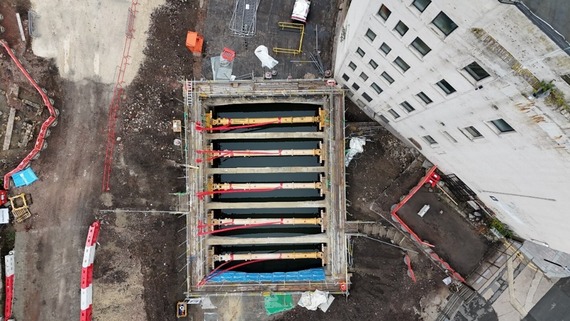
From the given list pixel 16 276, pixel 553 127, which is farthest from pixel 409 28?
pixel 16 276

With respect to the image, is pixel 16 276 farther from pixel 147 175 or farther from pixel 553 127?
pixel 553 127

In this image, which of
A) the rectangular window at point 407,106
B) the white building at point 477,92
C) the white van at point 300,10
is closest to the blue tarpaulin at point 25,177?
the white van at point 300,10

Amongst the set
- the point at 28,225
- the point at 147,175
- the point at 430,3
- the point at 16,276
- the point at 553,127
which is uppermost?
the point at 430,3

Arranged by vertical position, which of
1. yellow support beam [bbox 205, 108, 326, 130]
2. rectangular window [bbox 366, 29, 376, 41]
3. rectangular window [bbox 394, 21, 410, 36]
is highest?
rectangular window [bbox 366, 29, 376, 41]

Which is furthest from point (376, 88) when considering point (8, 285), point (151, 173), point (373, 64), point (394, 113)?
point (8, 285)

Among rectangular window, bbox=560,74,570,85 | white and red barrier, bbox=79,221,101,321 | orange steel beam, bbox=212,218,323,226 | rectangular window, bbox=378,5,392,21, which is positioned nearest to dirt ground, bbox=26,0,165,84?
white and red barrier, bbox=79,221,101,321

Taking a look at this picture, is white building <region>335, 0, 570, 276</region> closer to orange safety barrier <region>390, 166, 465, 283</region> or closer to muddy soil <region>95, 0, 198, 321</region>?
orange safety barrier <region>390, 166, 465, 283</region>
